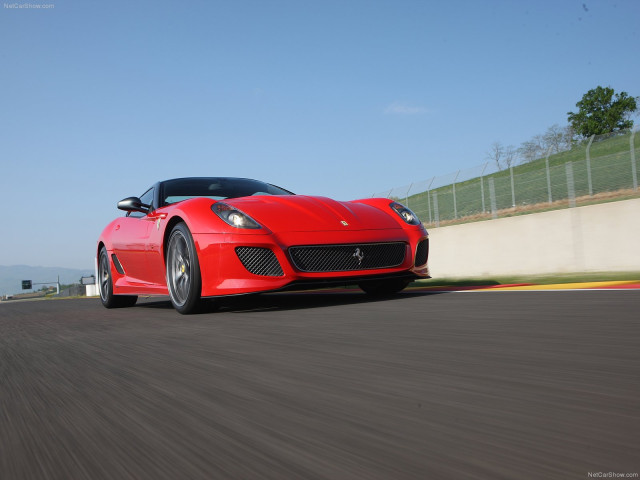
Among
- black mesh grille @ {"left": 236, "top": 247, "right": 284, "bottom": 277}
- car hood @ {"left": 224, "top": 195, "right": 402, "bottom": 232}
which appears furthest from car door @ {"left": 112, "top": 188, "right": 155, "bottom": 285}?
black mesh grille @ {"left": 236, "top": 247, "right": 284, "bottom": 277}

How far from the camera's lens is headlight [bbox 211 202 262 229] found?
553 cm

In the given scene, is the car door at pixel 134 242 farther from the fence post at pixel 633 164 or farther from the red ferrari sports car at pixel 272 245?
the fence post at pixel 633 164

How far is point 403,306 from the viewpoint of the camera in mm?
5238

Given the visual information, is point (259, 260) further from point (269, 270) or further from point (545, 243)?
point (545, 243)

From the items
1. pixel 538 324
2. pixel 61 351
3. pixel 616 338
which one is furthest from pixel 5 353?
pixel 616 338

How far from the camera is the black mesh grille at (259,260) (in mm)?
5410

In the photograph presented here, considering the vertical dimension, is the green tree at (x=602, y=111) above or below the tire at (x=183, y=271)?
above

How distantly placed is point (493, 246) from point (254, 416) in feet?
39.0

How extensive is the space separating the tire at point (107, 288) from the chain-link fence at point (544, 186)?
815cm

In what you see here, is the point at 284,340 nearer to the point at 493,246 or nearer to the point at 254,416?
the point at 254,416

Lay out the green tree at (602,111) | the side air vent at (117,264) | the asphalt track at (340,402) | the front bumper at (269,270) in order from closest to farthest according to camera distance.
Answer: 1. the asphalt track at (340,402)
2. the front bumper at (269,270)
3. the side air vent at (117,264)
4. the green tree at (602,111)

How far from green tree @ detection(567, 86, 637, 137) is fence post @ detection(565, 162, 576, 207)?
59.6m

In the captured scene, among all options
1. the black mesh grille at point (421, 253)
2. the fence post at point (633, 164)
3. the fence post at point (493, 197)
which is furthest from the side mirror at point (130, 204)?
the fence post at point (633, 164)

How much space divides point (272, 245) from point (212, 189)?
219 centimetres
